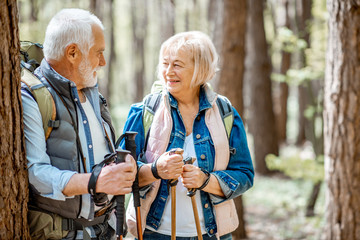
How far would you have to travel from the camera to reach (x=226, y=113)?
2.83 metres

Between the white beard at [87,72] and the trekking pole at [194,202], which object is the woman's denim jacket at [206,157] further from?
the white beard at [87,72]

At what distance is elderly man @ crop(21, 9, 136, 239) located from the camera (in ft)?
6.48

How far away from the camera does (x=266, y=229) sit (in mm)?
7766

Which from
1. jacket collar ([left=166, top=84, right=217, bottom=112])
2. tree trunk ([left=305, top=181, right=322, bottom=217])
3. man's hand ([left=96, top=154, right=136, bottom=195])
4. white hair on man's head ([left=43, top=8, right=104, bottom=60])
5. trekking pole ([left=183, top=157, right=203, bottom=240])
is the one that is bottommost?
tree trunk ([left=305, top=181, right=322, bottom=217])

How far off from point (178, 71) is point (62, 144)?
100 centimetres

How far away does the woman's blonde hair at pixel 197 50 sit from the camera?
9.02 ft

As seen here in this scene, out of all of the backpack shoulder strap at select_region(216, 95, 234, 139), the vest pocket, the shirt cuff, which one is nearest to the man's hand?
the vest pocket

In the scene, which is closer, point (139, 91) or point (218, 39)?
point (218, 39)

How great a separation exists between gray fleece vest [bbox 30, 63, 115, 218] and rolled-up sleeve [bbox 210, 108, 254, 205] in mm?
966

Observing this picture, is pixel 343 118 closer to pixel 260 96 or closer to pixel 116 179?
pixel 116 179

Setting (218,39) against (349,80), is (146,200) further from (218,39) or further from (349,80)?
(218,39)

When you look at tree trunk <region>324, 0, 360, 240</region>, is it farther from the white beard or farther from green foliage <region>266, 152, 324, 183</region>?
the white beard

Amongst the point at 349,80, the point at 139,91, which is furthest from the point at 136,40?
the point at 349,80

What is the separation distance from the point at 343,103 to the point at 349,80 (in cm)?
26
